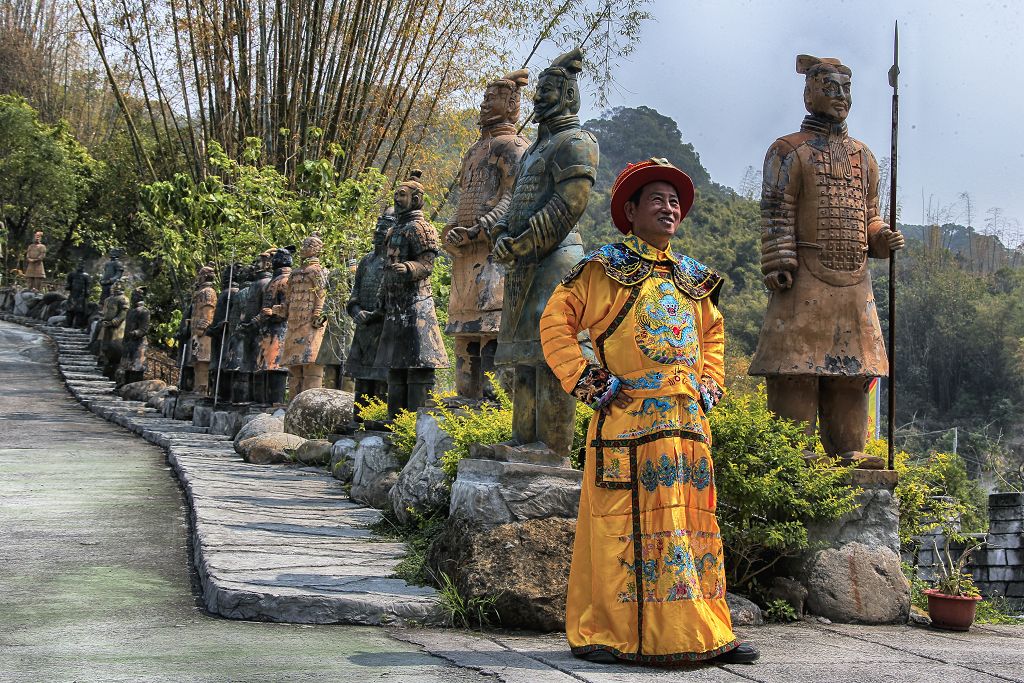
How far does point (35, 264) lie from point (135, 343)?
17.6 meters

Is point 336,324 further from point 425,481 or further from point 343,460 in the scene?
point 425,481

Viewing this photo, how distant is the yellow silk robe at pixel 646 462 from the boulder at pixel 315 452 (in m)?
6.09

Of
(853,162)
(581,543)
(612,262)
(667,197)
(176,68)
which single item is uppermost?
(176,68)

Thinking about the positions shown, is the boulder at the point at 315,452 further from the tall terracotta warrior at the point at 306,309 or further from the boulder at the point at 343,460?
the tall terracotta warrior at the point at 306,309

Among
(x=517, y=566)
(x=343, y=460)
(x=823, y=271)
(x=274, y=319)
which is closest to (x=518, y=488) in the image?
(x=517, y=566)

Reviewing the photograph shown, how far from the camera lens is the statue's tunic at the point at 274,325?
1317cm

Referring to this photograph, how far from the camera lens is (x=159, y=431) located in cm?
1439

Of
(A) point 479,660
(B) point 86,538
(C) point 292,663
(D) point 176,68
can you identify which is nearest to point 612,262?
(A) point 479,660

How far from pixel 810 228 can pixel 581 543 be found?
260 cm

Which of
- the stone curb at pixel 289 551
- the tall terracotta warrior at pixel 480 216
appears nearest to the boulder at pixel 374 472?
the stone curb at pixel 289 551

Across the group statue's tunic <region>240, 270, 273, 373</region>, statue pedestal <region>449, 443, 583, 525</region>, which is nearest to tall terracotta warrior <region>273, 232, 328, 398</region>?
statue's tunic <region>240, 270, 273, 373</region>

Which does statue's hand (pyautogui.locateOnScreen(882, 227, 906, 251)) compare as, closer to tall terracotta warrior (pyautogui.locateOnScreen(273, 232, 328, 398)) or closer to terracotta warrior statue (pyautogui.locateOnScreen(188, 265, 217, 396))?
tall terracotta warrior (pyautogui.locateOnScreen(273, 232, 328, 398))

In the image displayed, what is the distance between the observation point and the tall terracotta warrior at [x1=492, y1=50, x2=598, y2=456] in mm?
5195

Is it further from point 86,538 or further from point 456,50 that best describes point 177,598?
point 456,50
